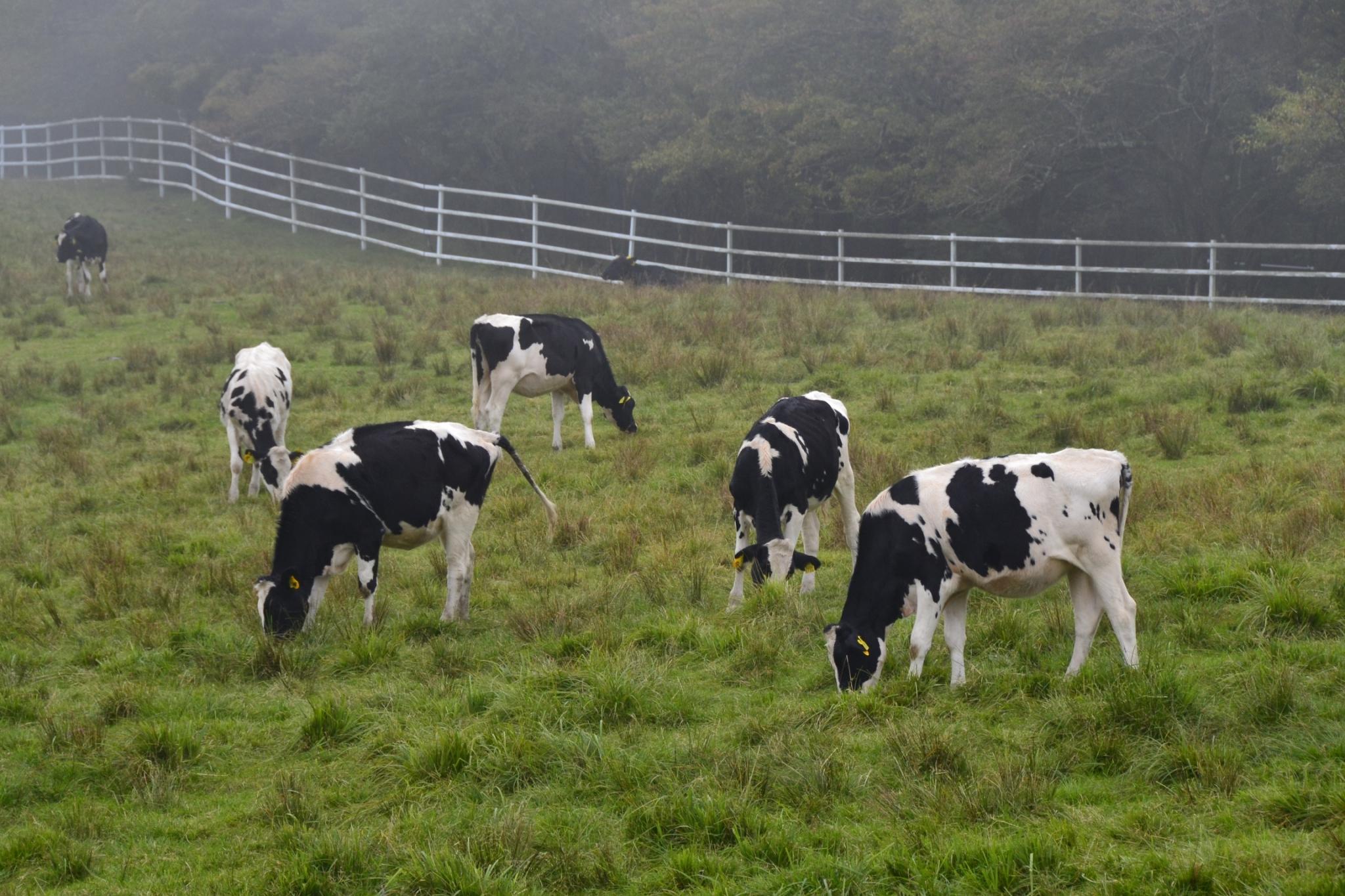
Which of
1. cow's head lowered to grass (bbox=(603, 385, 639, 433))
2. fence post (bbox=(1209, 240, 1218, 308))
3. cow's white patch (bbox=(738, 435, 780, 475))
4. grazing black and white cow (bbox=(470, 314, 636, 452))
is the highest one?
fence post (bbox=(1209, 240, 1218, 308))

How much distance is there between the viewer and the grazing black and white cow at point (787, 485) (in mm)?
8102

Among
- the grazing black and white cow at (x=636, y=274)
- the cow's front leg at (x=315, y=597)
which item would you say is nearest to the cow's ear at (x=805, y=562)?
the cow's front leg at (x=315, y=597)

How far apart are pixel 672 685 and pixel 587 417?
6890 mm

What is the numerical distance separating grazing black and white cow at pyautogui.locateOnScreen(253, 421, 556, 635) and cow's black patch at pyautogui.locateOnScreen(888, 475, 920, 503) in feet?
9.69

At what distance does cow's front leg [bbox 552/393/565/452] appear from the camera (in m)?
13.6

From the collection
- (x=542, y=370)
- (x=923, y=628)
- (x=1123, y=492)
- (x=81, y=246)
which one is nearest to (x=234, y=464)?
(x=542, y=370)

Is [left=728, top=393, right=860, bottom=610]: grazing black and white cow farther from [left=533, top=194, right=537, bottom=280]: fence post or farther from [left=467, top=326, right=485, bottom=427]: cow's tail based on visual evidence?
[left=533, top=194, right=537, bottom=280]: fence post

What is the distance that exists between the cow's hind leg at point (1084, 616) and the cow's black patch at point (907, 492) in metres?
0.88

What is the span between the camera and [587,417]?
44.8 feet

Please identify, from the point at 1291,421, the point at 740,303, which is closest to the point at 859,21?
the point at 740,303

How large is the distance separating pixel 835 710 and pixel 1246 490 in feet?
16.0

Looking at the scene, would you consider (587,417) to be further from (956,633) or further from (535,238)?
(535,238)

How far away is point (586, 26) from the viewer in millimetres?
35719

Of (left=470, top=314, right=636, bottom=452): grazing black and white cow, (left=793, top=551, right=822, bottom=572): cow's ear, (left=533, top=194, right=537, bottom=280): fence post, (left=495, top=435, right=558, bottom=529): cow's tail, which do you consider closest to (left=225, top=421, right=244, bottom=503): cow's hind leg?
(left=470, top=314, right=636, bottom=452): grazing black and white cow
